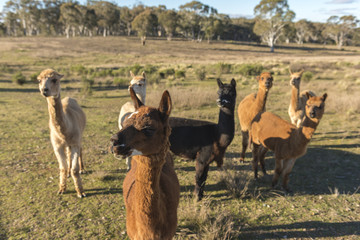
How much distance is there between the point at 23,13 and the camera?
6806 centimetres

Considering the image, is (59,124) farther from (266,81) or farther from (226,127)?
→ (266,81)

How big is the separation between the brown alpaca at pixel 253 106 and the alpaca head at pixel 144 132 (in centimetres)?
477

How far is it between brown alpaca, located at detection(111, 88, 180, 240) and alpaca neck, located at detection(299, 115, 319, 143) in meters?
3.40

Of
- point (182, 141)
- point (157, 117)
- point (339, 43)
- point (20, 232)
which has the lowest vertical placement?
point (20, 232)

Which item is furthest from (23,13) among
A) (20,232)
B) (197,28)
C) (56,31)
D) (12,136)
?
(20,232)

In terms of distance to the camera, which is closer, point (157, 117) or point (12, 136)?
point (157, 117)

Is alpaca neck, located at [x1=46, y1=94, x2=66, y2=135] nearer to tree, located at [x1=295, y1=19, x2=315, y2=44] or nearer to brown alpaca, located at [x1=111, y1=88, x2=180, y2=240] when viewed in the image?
brown alpaca, located at [x1=111, y1=88, x2=180, y2=240]

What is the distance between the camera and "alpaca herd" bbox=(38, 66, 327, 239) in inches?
75.9

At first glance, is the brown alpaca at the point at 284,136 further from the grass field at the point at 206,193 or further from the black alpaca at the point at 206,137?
the black alpaca at the point at 206,137

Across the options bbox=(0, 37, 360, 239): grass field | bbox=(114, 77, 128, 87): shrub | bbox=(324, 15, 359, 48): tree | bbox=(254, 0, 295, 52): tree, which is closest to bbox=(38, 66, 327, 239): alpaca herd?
bbox=(0, 37, 360, 239): grass field

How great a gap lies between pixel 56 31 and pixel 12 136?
8213cm

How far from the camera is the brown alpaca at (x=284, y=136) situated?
4.54 metres

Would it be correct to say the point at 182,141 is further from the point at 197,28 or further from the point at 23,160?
the point at 197,28

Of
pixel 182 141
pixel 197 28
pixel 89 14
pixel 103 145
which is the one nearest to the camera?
pixel 182 141
